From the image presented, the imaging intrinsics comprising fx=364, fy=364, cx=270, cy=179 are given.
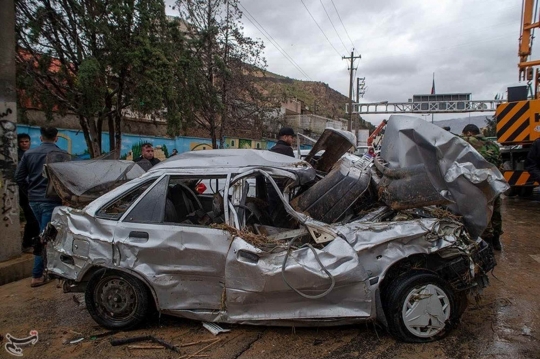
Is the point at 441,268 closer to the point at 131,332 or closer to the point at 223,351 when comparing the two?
the point at 223,351

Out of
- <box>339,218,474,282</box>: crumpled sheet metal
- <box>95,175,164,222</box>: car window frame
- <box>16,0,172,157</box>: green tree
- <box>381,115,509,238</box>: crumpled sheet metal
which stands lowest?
<box>339,218,474,282</box>: crumpled sheet metal

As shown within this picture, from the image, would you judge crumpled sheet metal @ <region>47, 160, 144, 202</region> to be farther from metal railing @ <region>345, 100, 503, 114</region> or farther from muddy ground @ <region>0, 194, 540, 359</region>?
metal railing @ <region>345, 100, 503, 114</region>

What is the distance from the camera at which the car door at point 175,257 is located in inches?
122

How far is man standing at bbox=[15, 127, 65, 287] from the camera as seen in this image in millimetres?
4598

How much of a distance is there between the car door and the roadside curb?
285 cm

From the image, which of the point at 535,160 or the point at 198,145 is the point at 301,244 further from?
the point at 198,145

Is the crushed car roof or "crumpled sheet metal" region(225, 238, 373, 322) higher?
the crushed car roof

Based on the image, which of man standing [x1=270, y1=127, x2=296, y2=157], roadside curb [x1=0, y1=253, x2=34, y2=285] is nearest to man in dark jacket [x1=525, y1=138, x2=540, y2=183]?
man standing [x1=270, y1=127, x2=296, y2=157]

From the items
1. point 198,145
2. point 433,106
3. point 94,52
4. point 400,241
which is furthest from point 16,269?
point 433,106

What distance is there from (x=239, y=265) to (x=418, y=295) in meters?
1.46

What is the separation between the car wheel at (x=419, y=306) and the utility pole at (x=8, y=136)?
5.20 m

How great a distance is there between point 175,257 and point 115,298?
2.61 ft

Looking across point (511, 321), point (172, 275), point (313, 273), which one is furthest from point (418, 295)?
point (172, 275)

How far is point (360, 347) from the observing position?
299 cm
